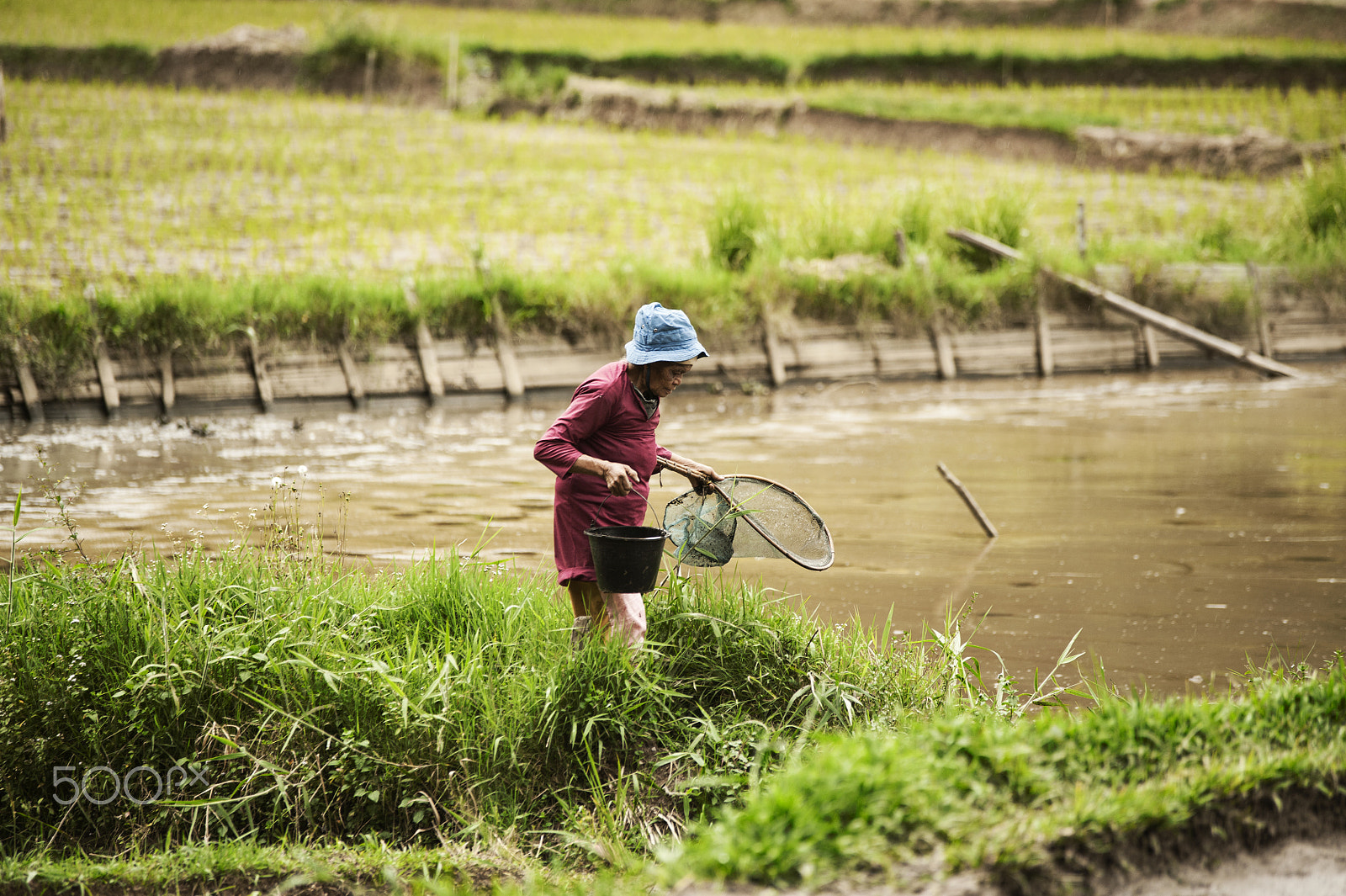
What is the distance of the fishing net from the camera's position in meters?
4.14

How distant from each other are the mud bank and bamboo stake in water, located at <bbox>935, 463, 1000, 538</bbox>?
5.91m

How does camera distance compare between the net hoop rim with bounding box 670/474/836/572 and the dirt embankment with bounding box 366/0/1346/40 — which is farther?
the dirt embankment with bounding box 366/0/1346/40

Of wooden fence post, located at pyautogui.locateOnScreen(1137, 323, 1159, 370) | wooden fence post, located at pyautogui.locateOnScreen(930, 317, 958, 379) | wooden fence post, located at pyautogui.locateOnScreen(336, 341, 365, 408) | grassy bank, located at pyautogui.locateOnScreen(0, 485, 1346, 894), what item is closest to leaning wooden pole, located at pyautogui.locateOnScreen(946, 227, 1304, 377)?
wooden fence post, located at pyautogui.locateOnScreen(1137, 323, 1159, 370)

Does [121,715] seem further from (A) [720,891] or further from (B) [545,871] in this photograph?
(A) [720,891]

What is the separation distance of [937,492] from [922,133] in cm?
2147

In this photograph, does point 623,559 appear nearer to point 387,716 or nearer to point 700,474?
point 700,474

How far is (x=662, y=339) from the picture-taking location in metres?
3.76

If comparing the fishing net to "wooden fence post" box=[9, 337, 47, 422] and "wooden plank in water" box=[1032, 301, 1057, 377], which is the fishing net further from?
"wooden plank in water" box=[1032, 301, 1057, 377]

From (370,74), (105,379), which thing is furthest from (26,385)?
(370,74)

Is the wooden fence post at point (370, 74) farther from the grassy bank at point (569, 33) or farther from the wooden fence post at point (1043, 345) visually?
the wooden fence post at point (1043, 345)

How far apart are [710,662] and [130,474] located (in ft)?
20.8

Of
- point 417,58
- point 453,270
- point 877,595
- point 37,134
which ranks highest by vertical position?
point 417,58

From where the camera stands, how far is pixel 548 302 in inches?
482

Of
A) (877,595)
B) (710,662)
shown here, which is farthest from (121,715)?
(877,595)
